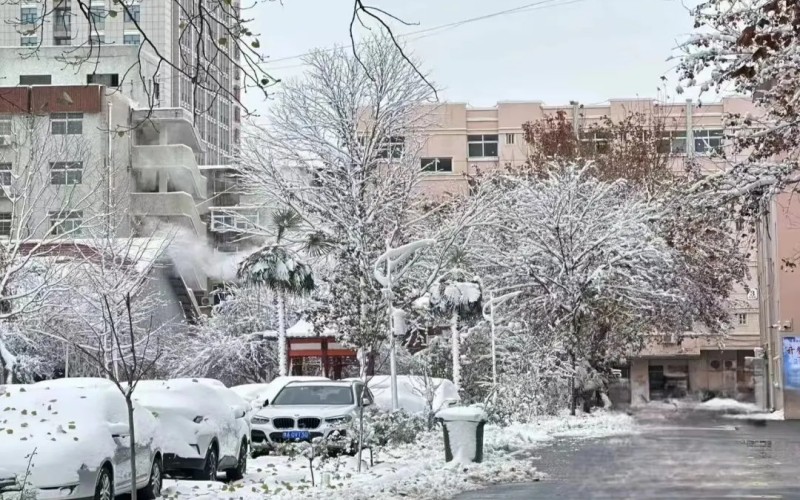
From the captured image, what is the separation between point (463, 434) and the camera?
59.9ft

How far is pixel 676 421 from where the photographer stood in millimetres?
37375

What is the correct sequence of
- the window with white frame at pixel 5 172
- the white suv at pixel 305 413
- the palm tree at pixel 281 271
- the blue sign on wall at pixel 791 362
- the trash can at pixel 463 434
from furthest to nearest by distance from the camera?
the palm tree at pixel 281 271, the window with white frame at pixel 5 172, the blue sign on wall at pixel 791 362, the white suv at pixel 305 413, the trash can at pixel 463 434

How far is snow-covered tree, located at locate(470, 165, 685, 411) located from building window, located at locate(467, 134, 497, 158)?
28049 mm

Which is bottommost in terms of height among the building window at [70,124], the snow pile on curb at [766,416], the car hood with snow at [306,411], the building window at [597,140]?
the snow pile on curb at [766,416]

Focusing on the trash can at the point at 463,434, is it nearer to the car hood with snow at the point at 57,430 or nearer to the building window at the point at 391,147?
the car hood with snow at the point at 57,430

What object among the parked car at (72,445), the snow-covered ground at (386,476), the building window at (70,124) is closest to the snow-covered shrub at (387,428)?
the snow-covered ground at (386,476)

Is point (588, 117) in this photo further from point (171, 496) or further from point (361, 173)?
point (171, 496)

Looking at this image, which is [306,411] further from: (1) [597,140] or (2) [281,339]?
(1) [597,140]

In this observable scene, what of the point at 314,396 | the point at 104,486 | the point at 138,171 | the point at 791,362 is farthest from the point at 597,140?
the point at 104,486

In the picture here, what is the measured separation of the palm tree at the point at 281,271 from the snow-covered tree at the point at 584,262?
22.5 ft

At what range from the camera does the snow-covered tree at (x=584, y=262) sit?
40.2 meters

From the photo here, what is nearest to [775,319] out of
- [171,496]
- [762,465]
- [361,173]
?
[361,173]

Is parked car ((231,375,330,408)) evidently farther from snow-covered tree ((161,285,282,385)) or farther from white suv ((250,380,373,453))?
snow-covered tree ((161,285,282,385))

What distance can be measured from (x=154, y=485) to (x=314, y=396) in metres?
9.53
